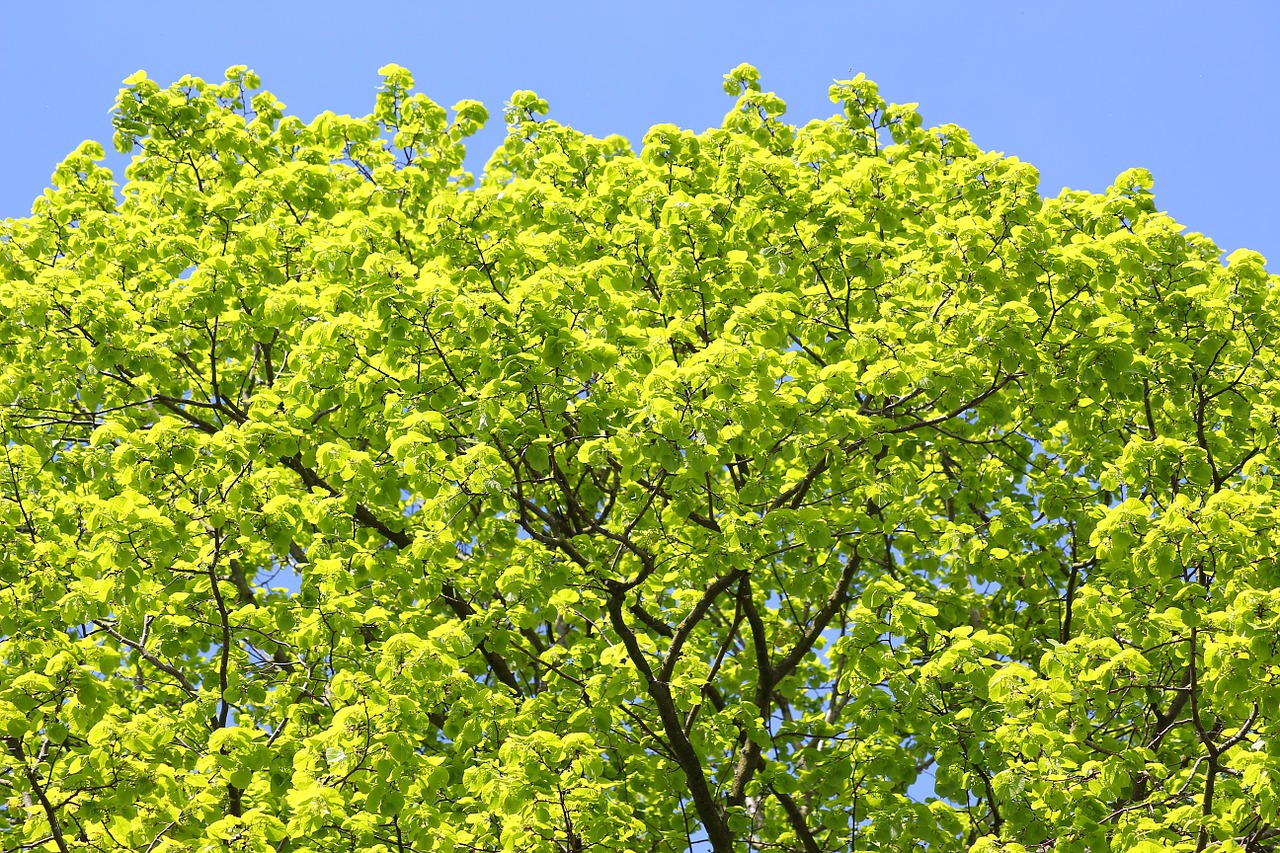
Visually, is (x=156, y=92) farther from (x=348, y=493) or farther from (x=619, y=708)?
(x=619, y=708)

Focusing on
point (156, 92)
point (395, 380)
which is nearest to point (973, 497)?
point (395, 380)

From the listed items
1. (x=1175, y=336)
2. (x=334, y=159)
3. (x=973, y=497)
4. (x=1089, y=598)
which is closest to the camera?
(x=1089, y=598)

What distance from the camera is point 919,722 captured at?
35.9ft

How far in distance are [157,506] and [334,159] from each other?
600cm

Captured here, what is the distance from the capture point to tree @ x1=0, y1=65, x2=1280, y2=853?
9727 millimetres

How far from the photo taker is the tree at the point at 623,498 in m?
9.73

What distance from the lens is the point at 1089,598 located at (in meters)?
10.0

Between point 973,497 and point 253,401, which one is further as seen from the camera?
point 973,497

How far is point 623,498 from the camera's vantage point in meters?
14.8

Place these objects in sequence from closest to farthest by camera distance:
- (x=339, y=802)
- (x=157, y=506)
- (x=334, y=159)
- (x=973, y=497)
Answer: (x=339, y=802), (x=157, y=506), (x=973, y=497), (x=334, y=159)

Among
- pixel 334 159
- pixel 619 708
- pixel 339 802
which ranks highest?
pixel 334 159

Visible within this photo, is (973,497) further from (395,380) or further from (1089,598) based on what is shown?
(395,380)

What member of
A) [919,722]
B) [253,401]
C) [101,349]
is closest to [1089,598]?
[919,722]

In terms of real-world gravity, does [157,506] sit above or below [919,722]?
above
